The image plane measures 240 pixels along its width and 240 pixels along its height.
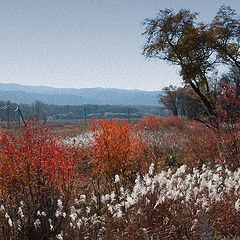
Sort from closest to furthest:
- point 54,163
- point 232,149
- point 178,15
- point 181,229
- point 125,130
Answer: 1. point 181,229
2. point 54,163
3. point 125,130
4. point 232,149
5. point 178,15

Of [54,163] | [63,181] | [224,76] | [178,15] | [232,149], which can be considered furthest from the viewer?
[224,76]

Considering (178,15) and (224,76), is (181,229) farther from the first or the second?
(224,76)

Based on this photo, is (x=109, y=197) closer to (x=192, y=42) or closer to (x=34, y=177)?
(x=34, y=177)

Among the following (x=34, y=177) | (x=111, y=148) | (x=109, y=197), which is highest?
(x=111, y=148)

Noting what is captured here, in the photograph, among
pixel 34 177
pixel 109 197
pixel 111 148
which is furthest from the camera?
pixel 111 148

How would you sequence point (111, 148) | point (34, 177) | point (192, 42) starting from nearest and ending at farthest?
point (34, 177) → point (111, 148) → point (192, 42)

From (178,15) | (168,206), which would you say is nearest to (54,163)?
(168,206)

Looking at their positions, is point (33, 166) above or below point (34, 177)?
above

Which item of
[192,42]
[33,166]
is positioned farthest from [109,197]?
[192,42]

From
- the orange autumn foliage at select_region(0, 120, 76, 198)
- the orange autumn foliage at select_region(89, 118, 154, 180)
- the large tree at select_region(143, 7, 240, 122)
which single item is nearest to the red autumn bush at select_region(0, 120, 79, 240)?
the orange autumn foliage at select_region(0, 120, 76, 198)

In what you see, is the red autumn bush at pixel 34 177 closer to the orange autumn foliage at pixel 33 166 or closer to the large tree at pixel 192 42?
the orange autumn foliage at pixel 33 166

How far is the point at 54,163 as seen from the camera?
436 cm

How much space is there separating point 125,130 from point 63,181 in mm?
2610

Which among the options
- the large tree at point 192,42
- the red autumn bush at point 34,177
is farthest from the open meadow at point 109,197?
the large tree at point 192,42
